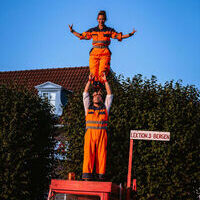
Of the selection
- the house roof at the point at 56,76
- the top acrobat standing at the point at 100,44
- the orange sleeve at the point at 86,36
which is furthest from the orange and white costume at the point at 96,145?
the house roof at the point at 56,76

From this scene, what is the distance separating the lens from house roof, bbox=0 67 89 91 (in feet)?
92.4

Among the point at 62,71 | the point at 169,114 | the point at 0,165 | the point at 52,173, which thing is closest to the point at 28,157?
the point at 0,165

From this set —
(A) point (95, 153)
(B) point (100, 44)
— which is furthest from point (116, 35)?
(A) point (95, 153)

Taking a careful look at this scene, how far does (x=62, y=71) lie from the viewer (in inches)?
1180

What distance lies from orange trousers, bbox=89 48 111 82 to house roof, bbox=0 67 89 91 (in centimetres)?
1771

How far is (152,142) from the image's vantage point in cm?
1650

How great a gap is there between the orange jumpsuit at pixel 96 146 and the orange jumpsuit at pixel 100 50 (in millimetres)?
1105

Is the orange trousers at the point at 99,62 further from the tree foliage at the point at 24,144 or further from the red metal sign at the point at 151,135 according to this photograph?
the tree foliage at the point at 24,144

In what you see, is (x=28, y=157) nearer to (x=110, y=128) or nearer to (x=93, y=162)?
(x=110, y=128)

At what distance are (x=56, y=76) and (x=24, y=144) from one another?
522 inches

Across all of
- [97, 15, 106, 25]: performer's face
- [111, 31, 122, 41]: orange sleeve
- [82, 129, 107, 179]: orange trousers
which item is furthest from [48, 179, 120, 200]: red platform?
[97, 15, 106, 25]: performer's face

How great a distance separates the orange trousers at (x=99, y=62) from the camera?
9375 millimetres

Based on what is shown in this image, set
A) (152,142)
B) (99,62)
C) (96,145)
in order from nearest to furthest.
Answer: (96,145)
(99,62)
(152,142)

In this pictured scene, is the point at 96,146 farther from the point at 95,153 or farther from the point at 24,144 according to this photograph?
the point at 24,144
